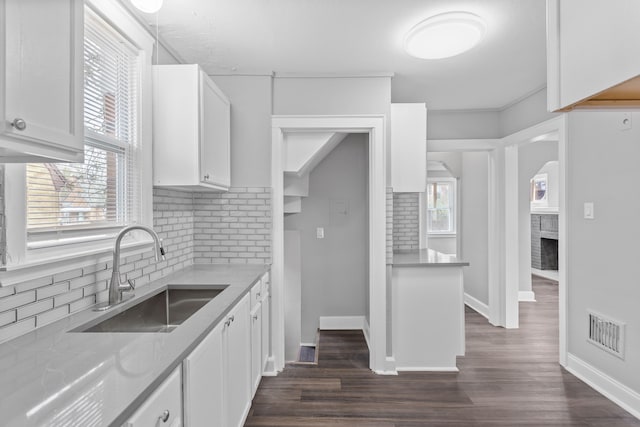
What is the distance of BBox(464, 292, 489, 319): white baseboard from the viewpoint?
4304mm

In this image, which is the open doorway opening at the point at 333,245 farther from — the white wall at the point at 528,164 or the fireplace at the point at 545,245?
the fireplace at the point at 545,245

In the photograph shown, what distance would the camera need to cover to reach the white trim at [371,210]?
2.88 metres

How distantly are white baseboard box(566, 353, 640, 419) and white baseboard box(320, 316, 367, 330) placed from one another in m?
1.93

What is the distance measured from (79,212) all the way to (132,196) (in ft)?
1.38

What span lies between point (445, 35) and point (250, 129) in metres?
1.55

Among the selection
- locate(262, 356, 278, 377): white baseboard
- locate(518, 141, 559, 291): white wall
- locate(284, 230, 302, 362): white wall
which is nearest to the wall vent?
locate(262, 356, 278, 377): white baseboard

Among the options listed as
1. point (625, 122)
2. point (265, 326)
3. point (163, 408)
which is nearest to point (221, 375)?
point (163, 408)

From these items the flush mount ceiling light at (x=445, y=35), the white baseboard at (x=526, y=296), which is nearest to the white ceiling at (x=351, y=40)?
the flush mount ceiling light at (x=445, y=35)

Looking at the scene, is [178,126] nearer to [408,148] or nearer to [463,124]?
[408,148]

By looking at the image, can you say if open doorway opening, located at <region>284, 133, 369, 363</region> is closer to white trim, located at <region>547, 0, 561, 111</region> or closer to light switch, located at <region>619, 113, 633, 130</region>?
light switch, located at <region>619, 113, 633, 130</region>

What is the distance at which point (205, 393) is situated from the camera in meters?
1.39

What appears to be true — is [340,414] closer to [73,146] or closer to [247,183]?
[247,183]

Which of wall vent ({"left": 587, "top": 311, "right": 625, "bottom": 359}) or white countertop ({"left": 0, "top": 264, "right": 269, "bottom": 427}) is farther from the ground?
white countertop ({"left": 0, "top": 264, "right": 269, "bottom": 427})

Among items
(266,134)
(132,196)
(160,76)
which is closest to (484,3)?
(266,134)
